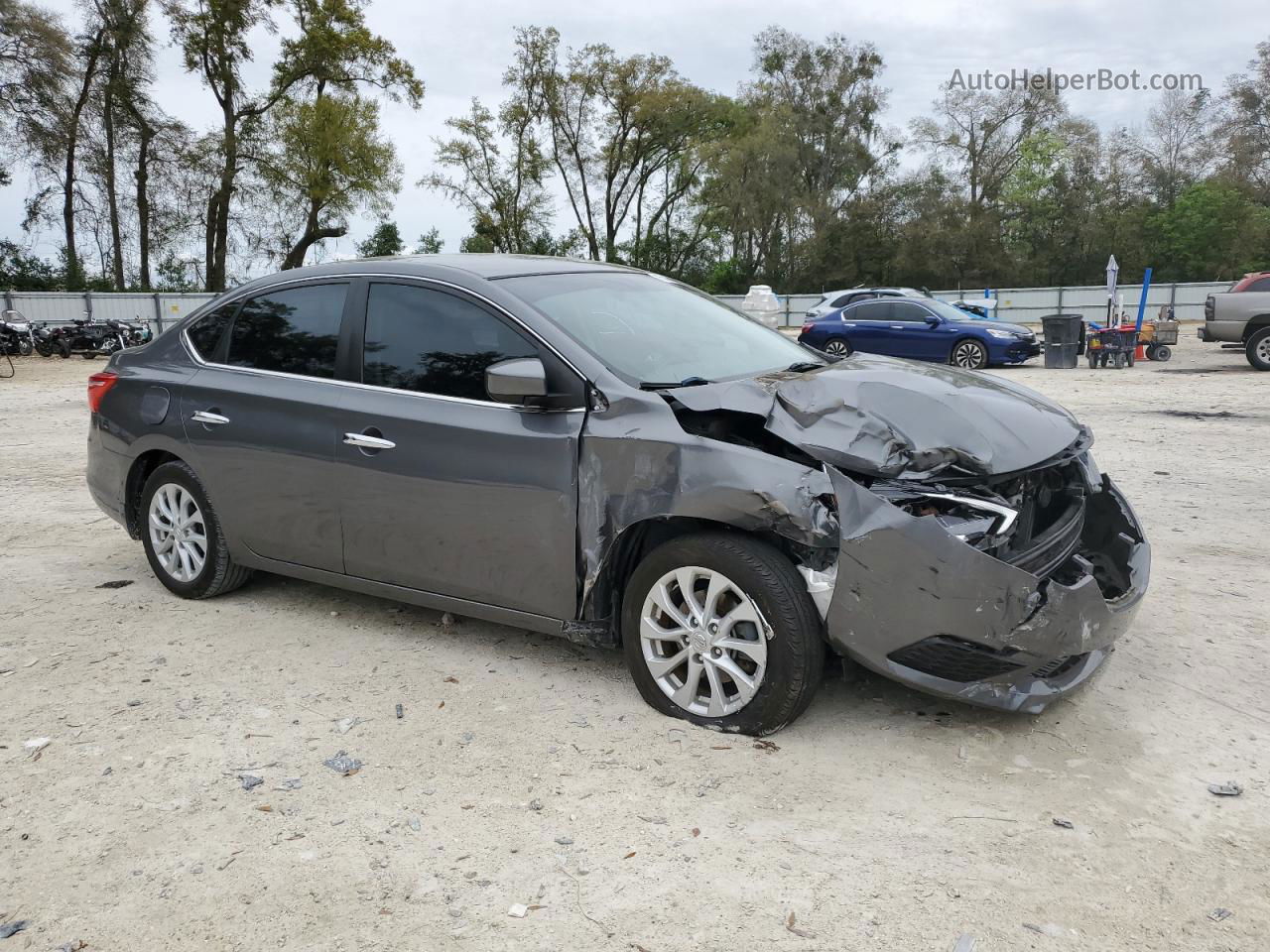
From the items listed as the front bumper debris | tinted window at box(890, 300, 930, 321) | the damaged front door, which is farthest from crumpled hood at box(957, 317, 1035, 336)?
the front bumper debris

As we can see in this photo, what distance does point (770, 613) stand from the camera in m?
3.31

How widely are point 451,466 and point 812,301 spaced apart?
3883 centimetres

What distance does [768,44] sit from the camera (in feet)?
172

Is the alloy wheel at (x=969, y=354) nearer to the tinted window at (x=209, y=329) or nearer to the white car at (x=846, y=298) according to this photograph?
the white car at (x=846, y=298)

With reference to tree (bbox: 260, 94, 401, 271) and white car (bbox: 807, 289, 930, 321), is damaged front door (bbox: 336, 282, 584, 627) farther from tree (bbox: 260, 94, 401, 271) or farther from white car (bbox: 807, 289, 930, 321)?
tree (bbox: 260, 94, 401, 271)

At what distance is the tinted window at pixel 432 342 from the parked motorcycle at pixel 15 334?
25.9 meters

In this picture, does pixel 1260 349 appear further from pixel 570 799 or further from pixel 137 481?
pixel 570 799

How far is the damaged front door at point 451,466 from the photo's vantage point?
3791 mm

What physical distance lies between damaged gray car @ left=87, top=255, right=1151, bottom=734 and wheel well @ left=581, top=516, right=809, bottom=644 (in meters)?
0.01

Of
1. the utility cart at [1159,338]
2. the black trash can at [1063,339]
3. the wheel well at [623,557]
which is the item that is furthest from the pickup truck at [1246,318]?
the wheel well at [623,557]

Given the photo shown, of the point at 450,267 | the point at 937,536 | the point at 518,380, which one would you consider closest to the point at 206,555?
the point at 450,267

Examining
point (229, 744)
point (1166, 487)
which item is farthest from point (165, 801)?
point (1166, 487)

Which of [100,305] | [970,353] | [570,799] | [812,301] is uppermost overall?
[812,301]

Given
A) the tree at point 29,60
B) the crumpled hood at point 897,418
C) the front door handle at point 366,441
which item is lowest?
the front door handle at point 366,441
